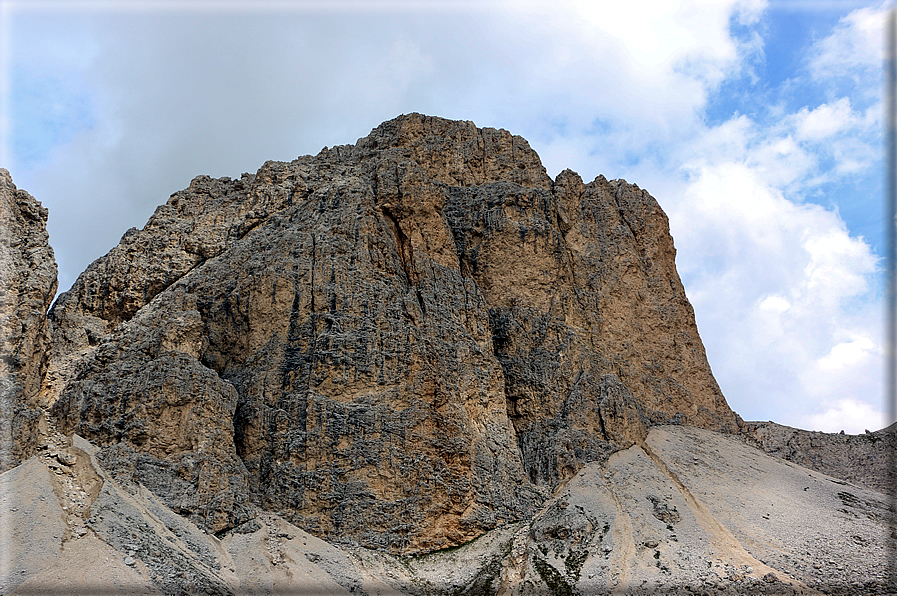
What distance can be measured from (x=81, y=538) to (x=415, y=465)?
78.9ft

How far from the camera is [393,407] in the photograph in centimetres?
6109

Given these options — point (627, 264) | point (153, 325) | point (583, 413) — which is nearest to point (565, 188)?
point (627, 264)

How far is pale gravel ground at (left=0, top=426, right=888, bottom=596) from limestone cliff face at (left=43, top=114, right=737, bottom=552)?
2368 mm

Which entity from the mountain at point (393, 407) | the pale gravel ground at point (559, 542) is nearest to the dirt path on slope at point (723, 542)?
the pale gravel ground at point (559, 542)

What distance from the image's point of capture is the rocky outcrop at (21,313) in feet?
143

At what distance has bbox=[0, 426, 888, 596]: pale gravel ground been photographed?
137 feet

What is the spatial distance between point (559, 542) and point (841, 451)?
3691 centimetres

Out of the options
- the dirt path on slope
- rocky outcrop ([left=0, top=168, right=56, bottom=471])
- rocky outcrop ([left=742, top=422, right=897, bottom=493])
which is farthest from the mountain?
rocky outcrop ([left=742, top=422, right=897, bottom=493])

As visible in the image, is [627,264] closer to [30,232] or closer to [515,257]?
[515,257]

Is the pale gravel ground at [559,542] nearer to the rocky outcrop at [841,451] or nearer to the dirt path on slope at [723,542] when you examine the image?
the dirt path on slope at [723,542]

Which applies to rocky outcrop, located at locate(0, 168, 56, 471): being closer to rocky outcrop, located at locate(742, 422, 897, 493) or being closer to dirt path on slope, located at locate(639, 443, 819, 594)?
dirt path on slope, located at locate(639, 443, 819, 594)

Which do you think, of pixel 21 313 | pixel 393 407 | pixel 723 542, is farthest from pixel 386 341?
pixel 723 542

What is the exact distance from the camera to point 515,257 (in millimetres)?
75375

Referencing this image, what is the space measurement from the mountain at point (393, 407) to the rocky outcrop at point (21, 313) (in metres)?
0.17
